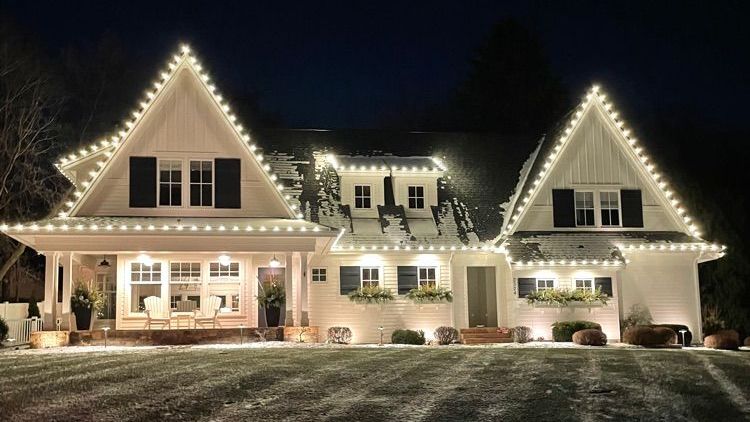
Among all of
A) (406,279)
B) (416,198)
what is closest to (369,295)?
(406,279)

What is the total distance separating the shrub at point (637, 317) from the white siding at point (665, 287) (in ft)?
0.43

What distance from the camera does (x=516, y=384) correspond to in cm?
1203

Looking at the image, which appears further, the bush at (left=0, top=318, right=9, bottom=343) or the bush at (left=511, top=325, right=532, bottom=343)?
the bush at (left=511, top=325, right=532, bottom=343)

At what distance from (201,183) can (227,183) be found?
685 mm

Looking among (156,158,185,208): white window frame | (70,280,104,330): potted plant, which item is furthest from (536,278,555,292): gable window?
(70,280,104,330): potted plant

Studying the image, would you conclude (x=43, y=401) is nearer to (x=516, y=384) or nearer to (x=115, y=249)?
(x=516, y=384)

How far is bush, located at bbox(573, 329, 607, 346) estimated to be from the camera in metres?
20.7

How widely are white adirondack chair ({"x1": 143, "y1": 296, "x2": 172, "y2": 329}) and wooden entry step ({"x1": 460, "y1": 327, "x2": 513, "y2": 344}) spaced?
7820mm

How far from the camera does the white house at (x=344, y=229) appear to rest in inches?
795

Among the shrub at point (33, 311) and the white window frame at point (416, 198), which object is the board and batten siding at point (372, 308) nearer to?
the white window frame at point (416, 198)

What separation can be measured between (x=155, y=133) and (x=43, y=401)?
1160 centimetres

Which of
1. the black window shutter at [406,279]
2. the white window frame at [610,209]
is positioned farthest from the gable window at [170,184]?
the white window frame at [610,209]

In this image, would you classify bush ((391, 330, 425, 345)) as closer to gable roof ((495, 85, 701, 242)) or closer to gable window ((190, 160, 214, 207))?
gable roof ((495, 85, 701, 242))

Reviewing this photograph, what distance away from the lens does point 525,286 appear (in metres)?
22.9
